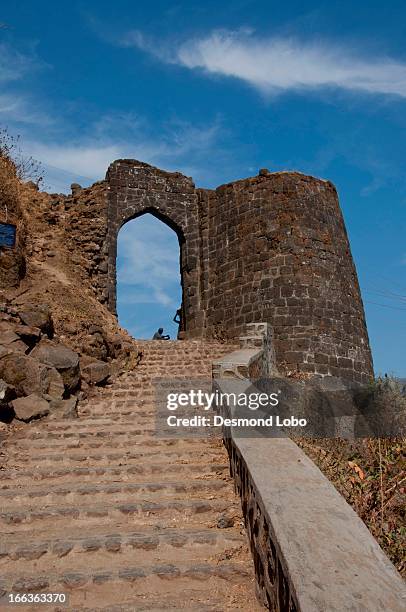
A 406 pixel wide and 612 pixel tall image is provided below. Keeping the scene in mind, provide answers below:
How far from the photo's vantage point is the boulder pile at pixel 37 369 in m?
7.97

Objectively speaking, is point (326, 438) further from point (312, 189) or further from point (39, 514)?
point (312, 189)

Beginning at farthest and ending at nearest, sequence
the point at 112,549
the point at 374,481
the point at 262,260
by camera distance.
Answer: the point at 262,260 < the point at 374,481 < the point at 112,549

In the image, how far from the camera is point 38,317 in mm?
9938

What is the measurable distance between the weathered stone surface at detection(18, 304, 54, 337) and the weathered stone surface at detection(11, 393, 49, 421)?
6.43 feet

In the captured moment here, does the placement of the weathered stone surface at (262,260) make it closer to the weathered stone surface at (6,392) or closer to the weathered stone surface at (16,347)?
the weathered stone surface at (16,347)

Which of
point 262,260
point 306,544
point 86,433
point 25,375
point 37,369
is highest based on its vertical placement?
point 262,260

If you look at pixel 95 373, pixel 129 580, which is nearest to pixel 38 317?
pixel 95 373

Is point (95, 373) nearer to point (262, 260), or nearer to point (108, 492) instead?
point (108, 492)

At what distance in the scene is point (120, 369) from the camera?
11320 mm

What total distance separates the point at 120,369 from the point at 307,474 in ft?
25.4

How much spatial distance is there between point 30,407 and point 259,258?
29.3ft

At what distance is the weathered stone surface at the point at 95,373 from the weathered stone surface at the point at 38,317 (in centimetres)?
94

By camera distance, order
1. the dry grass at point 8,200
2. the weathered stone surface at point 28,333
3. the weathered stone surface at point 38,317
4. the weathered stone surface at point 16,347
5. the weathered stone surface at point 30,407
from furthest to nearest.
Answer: the dry grass at point 8,200
the weathered stone surface at point 38,317
the weathered stone surface at point 28,333
the weathered stone surface at point 16,347
the weathered stone surface at point 30,407

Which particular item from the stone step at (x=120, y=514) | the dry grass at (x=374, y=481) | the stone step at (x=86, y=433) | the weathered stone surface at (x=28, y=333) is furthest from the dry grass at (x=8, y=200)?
the dry grass at (x=374, y=481)
